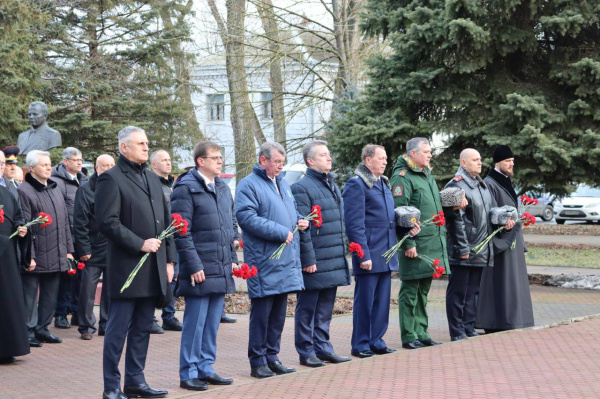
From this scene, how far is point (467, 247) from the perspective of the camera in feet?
31.7

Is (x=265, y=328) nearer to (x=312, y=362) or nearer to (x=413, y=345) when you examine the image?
(x=312, y=362)

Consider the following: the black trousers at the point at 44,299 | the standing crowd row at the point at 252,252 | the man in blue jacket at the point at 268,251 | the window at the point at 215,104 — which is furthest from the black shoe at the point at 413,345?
the window at the point at 215,104

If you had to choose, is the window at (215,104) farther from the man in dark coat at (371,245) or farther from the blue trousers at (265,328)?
the blue trousers at (265,328)

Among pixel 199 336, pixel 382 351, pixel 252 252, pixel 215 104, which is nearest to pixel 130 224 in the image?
pixel 199 336

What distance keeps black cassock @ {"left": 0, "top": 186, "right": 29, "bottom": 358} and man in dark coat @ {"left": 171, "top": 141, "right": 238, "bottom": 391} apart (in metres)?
2.07

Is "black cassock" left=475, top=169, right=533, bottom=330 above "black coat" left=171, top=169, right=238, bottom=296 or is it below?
below

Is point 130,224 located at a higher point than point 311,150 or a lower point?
lower

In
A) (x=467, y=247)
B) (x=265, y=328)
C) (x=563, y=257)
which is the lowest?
(x=563, y=257)

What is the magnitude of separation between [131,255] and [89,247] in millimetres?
3920

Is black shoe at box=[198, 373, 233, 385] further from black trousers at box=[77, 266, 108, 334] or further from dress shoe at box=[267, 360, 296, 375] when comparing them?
black trousers at box=[77, 266, 108, 334]

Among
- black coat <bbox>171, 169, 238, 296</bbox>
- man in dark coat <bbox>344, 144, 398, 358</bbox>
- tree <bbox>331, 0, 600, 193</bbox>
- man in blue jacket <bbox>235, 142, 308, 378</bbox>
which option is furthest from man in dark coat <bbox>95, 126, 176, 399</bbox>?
tree <bbox>331, 0, 600, 193</bbox>

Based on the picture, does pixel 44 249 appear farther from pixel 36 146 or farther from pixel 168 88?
pixel 168 88

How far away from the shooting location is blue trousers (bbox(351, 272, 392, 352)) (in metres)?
8.88

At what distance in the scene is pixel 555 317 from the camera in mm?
11633
